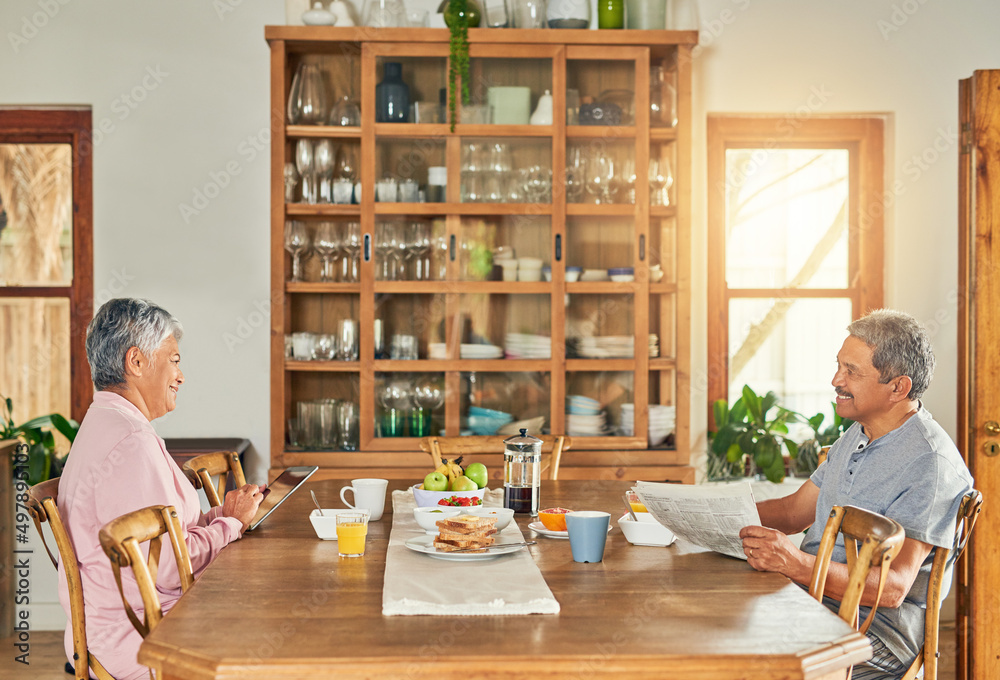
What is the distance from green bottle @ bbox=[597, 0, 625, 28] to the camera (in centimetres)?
363

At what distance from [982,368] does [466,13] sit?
7.40 ft

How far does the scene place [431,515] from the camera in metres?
1.93

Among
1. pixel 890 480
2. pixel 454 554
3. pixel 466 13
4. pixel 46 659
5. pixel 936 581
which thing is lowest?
pixel 46 659

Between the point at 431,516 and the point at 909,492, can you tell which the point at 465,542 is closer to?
the point at 431,516

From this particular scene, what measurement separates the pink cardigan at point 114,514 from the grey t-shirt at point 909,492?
136cm

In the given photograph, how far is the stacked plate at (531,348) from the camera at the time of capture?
3590mm

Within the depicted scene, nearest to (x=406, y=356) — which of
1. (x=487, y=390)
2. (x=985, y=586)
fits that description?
(x=487, y=390)

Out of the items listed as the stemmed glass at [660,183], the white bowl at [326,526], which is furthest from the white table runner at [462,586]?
the stemmed glass at [660,183]

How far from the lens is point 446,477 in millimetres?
2197

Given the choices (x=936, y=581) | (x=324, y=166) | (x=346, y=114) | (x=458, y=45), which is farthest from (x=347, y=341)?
(x=936, y=581)

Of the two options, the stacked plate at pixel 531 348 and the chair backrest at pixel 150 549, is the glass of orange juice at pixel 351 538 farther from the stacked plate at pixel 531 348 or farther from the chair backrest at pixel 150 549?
the stacked plate at pixel 531 348

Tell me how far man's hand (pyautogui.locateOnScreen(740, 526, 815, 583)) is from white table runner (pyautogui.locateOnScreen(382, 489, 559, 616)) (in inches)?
16.7

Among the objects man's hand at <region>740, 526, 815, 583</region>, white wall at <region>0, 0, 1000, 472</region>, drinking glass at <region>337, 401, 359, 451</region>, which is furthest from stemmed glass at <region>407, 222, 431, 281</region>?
man's hand at <region>740, 526, 815, 583</region>

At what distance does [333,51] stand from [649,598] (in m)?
2.78
